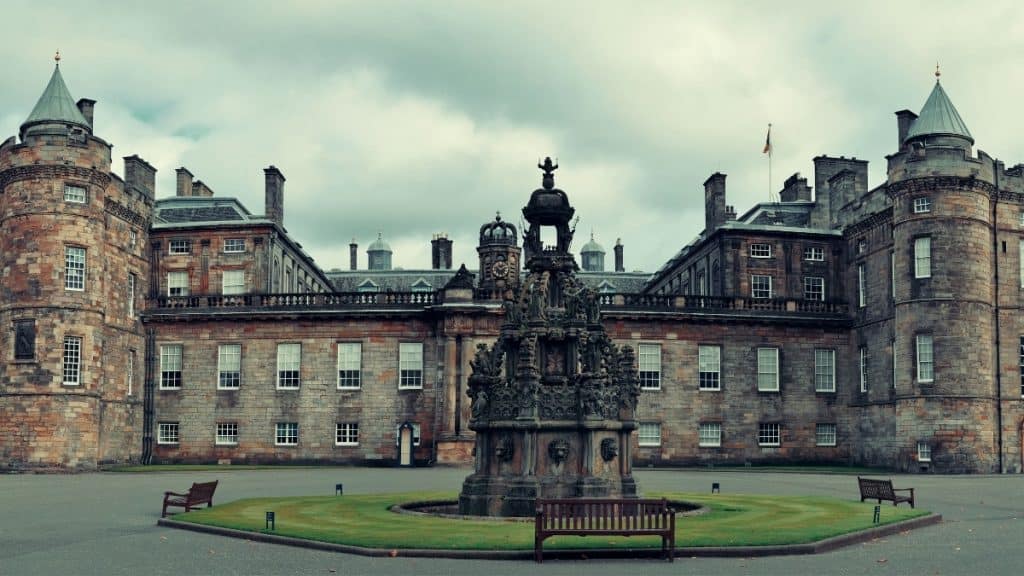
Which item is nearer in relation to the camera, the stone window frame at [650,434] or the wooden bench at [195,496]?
A: the wooden bench at [195,496]

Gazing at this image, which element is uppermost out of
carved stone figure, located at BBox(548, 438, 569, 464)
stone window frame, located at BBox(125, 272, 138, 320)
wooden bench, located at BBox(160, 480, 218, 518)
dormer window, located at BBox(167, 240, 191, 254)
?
dormer window, located at BBox(167, 240, 191, 254)

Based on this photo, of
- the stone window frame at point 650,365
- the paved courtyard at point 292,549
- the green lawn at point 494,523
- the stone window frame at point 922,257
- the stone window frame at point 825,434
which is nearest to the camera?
the paved courtyard at point 292,549

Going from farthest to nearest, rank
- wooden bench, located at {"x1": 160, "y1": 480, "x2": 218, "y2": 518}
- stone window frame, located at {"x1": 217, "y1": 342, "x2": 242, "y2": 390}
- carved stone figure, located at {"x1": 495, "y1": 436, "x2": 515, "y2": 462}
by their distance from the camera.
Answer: stone window frame, located at {"x1": 217, "y1": 342, "x2": 242, "y2": 390}, carved stone figure, located at {"x1": 495, "y1": 436, "x2": 515, "y2": 462}, wooden bench, located at {"x1": 160, "y1": 480, "x2": 218, "y2": 518}

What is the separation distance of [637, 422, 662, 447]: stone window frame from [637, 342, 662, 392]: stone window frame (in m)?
1.64

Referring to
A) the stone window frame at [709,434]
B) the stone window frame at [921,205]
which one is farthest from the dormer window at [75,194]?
the stone window frame at [921,205]

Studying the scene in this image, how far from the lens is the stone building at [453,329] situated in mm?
45719

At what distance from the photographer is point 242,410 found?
5200 centimetres

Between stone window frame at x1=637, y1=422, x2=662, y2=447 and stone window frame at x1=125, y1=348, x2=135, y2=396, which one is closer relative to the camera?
stone window frame at x1=125, y1=348, x2=135, y2=396

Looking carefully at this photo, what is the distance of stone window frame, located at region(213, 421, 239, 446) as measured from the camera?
170 ft

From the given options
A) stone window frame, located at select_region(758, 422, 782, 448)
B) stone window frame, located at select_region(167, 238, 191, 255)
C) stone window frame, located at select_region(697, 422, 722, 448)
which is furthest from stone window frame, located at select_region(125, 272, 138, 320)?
stone window frame, located at select_region(758, 422, 782, 448)

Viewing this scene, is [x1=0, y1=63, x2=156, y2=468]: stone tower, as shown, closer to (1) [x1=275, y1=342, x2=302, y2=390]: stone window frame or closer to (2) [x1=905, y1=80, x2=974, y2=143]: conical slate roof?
(1) [x1=275, y1=342, x2=302, y2=390]: stone window frame

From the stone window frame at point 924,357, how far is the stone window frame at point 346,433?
2442 cm

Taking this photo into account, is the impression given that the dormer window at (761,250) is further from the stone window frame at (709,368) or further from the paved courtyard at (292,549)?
the paved courtyard at (292,549)

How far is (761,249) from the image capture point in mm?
56969
